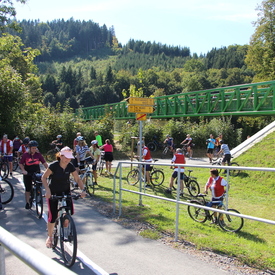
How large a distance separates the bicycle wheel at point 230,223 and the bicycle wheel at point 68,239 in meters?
2.98

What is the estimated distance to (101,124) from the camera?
83.3 ft

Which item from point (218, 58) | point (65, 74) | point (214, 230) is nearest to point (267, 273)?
point (214, 230)

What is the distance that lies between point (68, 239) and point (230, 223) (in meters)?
3.23

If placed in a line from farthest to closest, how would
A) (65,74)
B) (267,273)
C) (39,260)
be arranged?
(65,74), (267,273), (39,260)

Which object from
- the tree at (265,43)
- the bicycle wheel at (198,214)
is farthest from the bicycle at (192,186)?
the tree at (265,43)

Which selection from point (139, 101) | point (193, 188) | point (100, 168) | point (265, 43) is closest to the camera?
point (139, 101)

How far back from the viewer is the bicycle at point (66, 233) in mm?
4552

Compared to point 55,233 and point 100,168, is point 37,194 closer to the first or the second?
point 55,233

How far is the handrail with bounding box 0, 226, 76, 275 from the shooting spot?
4.01 ft

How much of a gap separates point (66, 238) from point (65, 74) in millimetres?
128840

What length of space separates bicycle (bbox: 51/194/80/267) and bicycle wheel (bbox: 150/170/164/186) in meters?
7.12

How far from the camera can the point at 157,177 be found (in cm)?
1220

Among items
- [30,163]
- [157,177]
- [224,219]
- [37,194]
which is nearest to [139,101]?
[30,163]

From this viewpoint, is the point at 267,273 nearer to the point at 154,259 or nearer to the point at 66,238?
the point at 154,259
